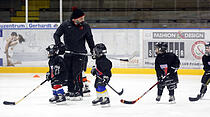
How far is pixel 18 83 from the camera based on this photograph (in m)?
7.29

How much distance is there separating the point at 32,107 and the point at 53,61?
613 mm

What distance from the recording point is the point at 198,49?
9.24 m

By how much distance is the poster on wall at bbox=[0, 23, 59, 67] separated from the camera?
9.64m

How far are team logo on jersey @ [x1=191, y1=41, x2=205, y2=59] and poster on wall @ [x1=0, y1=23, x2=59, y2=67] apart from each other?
3.40 meters

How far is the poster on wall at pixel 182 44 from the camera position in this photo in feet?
30.2

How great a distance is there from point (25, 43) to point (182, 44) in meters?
3.86

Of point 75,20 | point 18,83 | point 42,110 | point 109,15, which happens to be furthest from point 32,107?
point 109,15

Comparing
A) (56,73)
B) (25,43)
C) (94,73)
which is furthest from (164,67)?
(25,43)

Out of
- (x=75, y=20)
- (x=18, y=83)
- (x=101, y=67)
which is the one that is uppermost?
(x=75, y=20)

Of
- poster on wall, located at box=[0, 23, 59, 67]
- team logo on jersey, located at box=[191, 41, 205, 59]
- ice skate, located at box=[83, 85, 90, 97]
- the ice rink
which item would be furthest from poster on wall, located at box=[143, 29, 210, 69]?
ice skate, located at box=[83, 85, 90, 97]

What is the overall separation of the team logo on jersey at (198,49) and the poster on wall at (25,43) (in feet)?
11.2

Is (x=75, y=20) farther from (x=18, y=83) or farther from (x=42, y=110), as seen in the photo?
(x=18, y=83)

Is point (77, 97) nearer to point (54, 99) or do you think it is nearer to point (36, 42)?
point (54, 99)

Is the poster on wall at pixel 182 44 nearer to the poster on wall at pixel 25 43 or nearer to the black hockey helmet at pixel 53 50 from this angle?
the poster on wall at pixel 25 43
